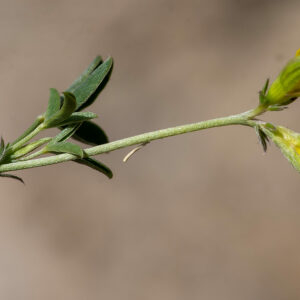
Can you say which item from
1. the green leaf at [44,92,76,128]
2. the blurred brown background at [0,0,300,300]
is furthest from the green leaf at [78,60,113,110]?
the blurred brown background at [0,0,300,300]

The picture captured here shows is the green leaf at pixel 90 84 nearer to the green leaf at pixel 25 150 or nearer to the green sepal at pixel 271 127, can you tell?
the green leaf at pixel 25 150

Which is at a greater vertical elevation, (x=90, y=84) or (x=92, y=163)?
(x=90, y=84)

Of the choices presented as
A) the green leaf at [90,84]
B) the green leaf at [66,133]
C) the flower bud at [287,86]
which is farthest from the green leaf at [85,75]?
the flower bud at [287,86]

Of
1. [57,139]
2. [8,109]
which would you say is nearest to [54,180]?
[8,109]

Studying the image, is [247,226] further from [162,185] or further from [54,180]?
[54,180]

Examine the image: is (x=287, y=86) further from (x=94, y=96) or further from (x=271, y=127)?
(x=94, y=96)

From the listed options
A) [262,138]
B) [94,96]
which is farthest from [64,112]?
[262,138]
